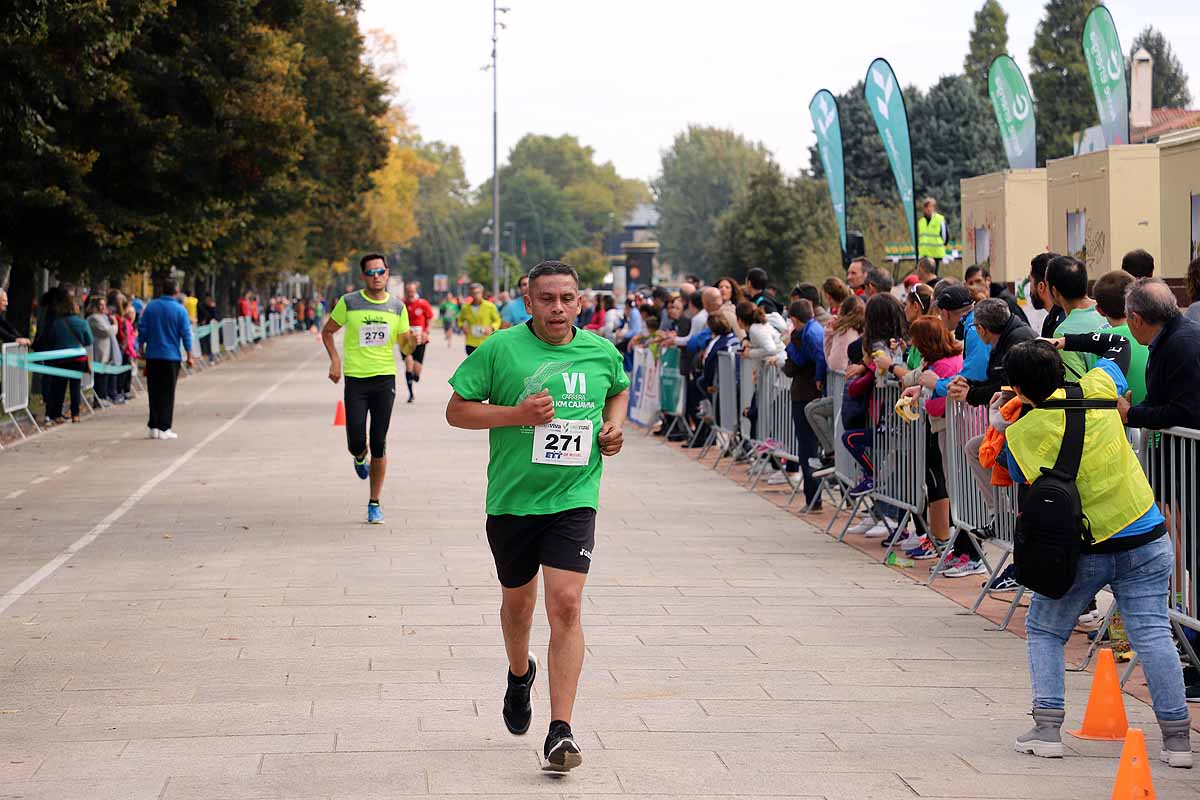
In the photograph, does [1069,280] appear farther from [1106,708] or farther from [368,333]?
[368,333]

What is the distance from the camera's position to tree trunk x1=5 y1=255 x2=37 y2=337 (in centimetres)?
2747

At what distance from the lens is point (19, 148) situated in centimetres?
2373

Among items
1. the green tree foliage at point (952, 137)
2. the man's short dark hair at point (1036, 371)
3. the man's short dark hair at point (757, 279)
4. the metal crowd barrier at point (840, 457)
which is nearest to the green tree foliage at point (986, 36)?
the green tree foliage at point (952, 137)

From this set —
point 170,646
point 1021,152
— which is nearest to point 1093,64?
point 1021,152

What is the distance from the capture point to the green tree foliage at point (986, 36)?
99500 millimetres

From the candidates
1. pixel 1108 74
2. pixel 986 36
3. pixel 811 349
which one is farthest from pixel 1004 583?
pixel 986 36

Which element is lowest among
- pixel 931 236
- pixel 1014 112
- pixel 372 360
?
pixel 372 360

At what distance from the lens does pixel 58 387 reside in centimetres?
2481

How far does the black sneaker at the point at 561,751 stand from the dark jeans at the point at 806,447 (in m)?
8.31

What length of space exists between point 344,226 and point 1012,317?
63.7m

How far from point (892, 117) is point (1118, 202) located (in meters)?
5.39

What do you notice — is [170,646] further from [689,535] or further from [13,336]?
[13,336]

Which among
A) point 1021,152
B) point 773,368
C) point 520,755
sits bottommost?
point 520,755

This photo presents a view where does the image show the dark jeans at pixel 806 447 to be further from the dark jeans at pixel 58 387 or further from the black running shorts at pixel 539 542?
the dark jeans at pixel 58 387
